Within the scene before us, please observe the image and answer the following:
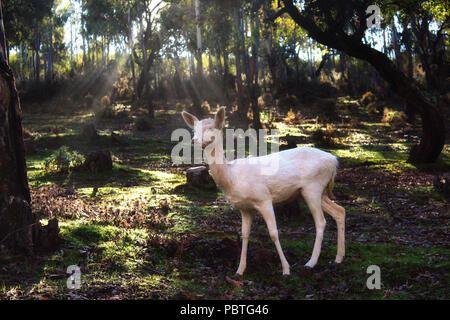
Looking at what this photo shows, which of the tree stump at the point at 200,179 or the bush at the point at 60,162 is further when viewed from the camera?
the bush at the point at 60,162

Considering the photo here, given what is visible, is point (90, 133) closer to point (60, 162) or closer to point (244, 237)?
point (60, 162)

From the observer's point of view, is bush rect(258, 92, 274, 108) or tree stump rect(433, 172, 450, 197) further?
bush rect(258, 92, 274, 108)

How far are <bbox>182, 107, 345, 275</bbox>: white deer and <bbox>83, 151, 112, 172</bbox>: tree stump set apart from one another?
8457mm

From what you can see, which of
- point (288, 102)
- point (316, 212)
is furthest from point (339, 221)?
point (288, 102)

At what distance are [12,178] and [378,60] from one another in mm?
12132

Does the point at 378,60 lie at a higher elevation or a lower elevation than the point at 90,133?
higher

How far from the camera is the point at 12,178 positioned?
6.33m

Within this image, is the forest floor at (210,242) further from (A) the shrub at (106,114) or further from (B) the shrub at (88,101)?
(B) the shrub at (88,101)

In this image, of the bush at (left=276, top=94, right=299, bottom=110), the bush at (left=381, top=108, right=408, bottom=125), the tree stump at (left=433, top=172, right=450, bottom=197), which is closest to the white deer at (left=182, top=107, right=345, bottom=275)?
the tree stump at (left=433, top=172, right=450, bottom=197)

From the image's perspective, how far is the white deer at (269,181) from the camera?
577 centimetres

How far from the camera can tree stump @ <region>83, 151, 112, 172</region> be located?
13.8 metres

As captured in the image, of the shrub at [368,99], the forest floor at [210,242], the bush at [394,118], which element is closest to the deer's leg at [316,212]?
the forest floor at [210,242]

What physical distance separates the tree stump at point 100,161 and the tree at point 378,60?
7.76m

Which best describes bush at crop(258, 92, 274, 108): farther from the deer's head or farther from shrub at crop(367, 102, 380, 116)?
the deer's head
